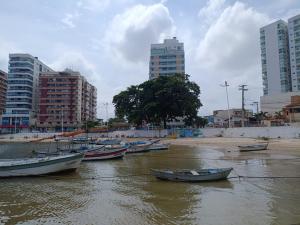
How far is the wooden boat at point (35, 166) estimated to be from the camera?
23.7 metres

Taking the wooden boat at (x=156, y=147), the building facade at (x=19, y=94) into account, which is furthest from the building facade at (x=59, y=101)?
the wooden boat at (x=156, y=147)

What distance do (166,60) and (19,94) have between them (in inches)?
2627

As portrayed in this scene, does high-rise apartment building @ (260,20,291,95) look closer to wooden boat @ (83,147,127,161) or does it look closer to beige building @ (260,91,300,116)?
beige building @ (260,91,300,116)

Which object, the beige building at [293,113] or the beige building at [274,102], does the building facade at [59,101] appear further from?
the beige building at [293,113]

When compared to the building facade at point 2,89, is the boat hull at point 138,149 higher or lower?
lower

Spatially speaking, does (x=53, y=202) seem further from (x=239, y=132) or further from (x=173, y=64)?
(x=173, y=64)

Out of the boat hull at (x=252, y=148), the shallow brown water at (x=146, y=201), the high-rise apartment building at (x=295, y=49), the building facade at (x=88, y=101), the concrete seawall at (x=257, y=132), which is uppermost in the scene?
the high-rise apartment building at (x=295, y=49)

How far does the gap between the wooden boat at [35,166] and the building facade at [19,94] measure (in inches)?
4801

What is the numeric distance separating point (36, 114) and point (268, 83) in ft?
330

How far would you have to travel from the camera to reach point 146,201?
51.7 ft

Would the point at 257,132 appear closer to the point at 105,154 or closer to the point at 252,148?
the point at 252,148

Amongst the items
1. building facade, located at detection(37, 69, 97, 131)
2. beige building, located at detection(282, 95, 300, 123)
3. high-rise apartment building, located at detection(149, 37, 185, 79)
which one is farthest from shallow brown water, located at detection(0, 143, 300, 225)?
high-rise apartment building, located at detection(149, 37, 185, 79)

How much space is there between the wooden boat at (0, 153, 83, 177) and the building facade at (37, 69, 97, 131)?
115586 millimetres

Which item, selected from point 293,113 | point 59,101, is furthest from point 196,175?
point 59,101
